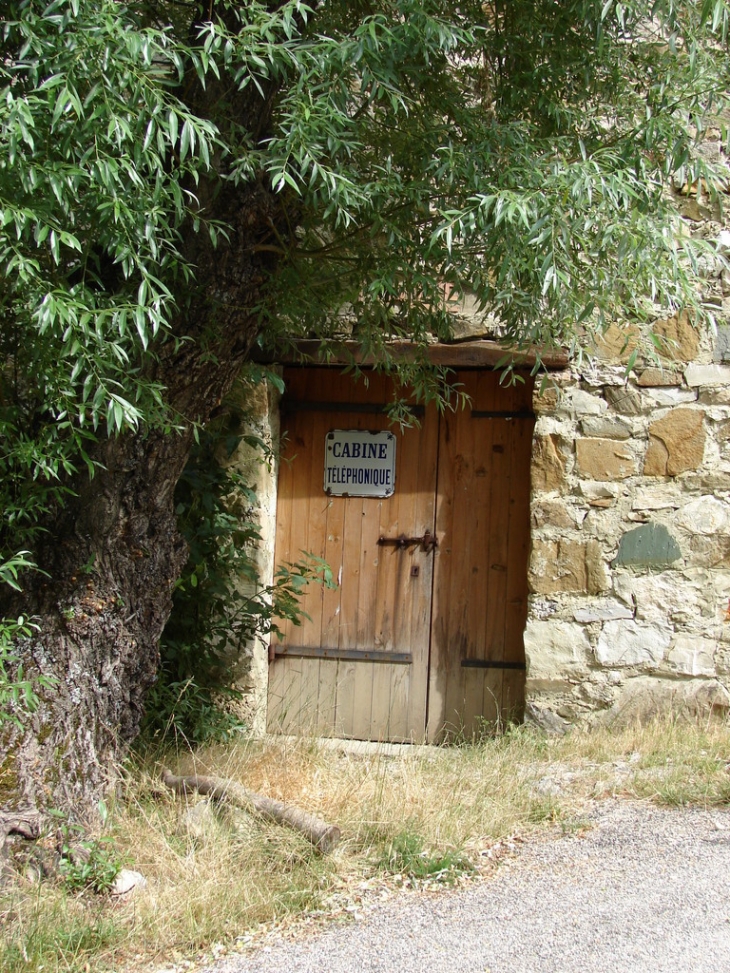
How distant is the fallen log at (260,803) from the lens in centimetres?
317

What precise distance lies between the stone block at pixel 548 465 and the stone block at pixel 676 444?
1.39 ft

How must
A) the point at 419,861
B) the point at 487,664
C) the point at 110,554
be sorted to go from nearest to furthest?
the point at 419,861
the point at 110,554
the point at 487,664

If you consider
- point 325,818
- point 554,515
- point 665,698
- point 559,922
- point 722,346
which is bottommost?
point 559,922

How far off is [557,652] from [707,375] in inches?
62.2

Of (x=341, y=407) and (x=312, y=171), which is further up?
(x=312, y=171)

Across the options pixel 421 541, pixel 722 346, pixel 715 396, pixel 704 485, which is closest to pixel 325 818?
pixel 421 541

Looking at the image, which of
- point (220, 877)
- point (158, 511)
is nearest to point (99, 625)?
point (158, 511)

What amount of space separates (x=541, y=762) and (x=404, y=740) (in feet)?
3.18

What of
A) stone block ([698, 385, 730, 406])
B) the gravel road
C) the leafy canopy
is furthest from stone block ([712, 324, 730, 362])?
the gravel road

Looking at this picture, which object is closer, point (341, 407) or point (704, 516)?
point (704, 516)

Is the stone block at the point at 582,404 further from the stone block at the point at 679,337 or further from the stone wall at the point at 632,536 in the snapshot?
the stone block at the point at 679,337

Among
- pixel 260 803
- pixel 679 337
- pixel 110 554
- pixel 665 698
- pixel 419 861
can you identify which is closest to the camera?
pixel 419 861

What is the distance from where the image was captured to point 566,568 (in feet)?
15.1

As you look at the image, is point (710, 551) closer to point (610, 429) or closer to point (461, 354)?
point (610, 429)
